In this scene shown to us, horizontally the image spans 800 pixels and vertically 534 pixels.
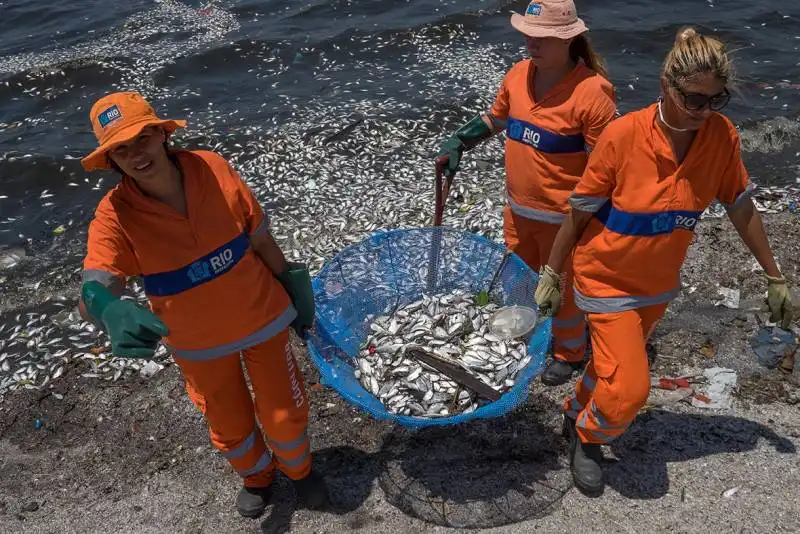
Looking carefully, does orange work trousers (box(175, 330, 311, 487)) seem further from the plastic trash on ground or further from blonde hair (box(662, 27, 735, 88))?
the plastic trash on ground

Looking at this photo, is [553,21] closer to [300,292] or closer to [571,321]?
[571,321]

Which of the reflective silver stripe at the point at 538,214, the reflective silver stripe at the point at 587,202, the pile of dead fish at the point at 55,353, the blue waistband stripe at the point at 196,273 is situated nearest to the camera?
the blue waistband stripe at the point at 196,273

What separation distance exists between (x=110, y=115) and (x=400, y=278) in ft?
8.64

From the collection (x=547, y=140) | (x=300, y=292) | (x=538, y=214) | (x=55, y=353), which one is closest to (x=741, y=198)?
(x=547, y=140)

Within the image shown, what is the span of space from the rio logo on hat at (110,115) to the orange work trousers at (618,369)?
266 cm

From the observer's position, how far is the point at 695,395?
187 inches

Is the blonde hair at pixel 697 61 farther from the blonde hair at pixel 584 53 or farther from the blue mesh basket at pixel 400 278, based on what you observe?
the blue mesh basket at pixel 400 278

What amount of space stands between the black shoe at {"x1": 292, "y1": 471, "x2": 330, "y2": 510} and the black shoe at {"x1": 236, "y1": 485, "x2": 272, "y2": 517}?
22 cm

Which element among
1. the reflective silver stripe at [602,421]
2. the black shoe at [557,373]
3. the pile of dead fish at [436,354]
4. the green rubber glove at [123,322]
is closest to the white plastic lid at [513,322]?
the pile of dead fish at [436,354]

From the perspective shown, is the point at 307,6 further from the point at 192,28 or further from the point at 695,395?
the point at 695,395

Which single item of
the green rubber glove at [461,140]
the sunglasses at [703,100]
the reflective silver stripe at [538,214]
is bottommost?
the reflective silver stripe at [538,214]

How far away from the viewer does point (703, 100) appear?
2.99 m

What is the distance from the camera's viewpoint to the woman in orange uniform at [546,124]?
4004 mm

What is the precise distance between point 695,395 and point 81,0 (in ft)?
58.9
